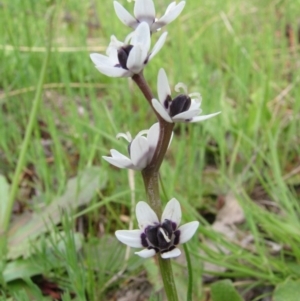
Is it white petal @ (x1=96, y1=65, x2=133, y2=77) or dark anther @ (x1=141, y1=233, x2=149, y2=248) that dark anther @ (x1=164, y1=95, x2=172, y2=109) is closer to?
white petal @ (x1=96, y1=65, x2=133, y2=77)

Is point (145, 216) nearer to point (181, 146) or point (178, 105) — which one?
point (178, 105)

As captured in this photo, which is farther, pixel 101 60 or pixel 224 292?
pixel 224 292

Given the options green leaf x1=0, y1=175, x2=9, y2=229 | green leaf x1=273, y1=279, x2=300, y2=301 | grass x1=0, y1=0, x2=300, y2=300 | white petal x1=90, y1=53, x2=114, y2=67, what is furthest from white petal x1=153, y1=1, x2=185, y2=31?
green leaf x1=0, y1=175, x2=9, y2=229

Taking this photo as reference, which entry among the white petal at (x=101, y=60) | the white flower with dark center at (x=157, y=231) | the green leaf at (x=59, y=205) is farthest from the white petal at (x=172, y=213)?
the green leaf at (x=59, y=205)

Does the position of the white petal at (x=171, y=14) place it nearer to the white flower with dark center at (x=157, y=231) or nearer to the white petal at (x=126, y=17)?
the white petal at (x=126, y=17)

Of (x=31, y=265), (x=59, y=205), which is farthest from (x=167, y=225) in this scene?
(x=59, y=205)

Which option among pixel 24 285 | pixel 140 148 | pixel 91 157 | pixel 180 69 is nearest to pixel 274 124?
pixel 180 69

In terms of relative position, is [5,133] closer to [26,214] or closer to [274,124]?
[26,214]
